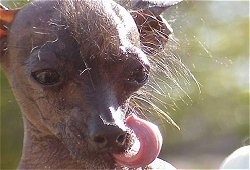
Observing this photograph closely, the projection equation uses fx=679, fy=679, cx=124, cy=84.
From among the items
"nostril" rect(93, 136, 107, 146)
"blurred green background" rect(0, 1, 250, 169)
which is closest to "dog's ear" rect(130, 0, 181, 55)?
"nostril" rect(93, 136, 107, 146)

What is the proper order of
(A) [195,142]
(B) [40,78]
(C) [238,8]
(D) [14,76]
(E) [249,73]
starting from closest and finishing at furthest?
(B) [40,78]
(D) [14,76]
(E) [249,73]
(C) [238,8]
(A) [195,142]

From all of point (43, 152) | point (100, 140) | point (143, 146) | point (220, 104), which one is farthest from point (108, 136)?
point (220, 104)

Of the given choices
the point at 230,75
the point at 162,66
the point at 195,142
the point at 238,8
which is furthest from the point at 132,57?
the point at 195,142

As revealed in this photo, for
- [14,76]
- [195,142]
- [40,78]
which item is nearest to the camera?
[40,78]

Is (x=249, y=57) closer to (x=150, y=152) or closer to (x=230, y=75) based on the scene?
(x=230, y=75)

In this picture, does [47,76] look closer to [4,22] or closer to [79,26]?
[79,26]

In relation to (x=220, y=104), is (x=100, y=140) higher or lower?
higher
